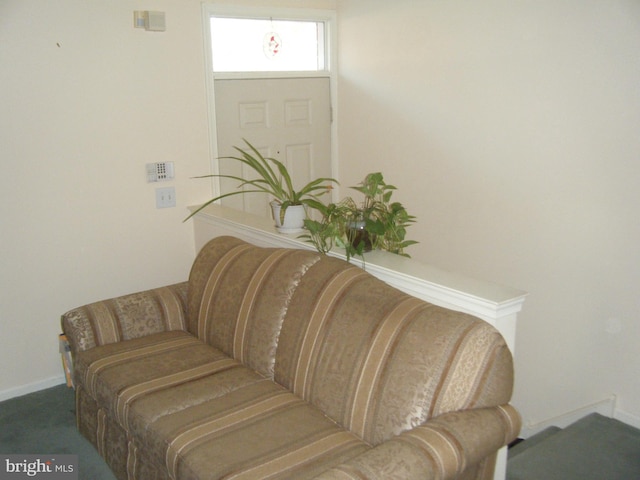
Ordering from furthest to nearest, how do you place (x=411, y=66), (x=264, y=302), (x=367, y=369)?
(x=411, y=66) < (x=264, y=302) < (x=367, y=369)

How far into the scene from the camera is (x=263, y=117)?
12.5ft

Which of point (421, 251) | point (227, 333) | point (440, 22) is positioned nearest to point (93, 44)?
point (227, 333)

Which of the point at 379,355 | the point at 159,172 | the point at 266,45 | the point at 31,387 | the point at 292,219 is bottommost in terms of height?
the point at 31,387

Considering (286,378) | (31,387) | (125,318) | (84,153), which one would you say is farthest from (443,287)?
(31,387)

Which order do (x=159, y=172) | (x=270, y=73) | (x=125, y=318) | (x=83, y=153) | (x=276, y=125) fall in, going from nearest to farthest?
1. (x=125, y=318)
2. (x=83, y=153)
3. (x=159, y=172)
4. (x=270, y=73)
5. (x=276, y=125)

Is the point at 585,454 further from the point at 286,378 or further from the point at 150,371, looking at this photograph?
the point at 150,371

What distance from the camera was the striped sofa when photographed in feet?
5.45

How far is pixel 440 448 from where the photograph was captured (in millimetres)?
1532

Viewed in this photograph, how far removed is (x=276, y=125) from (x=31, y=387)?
2.18 metres

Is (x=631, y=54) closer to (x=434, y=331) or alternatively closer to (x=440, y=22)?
(x=440, y=22)

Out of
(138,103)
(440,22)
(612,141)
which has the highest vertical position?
(440,22)

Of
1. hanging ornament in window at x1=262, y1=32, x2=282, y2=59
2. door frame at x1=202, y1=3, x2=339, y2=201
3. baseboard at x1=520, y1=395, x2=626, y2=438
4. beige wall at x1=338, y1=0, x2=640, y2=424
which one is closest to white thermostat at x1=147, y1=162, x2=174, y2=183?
door frame at x1=202, y1=3, x2=339, y2=201

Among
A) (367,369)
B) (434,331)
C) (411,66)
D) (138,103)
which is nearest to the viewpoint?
(434,331)

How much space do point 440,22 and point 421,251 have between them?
4.55 ft
